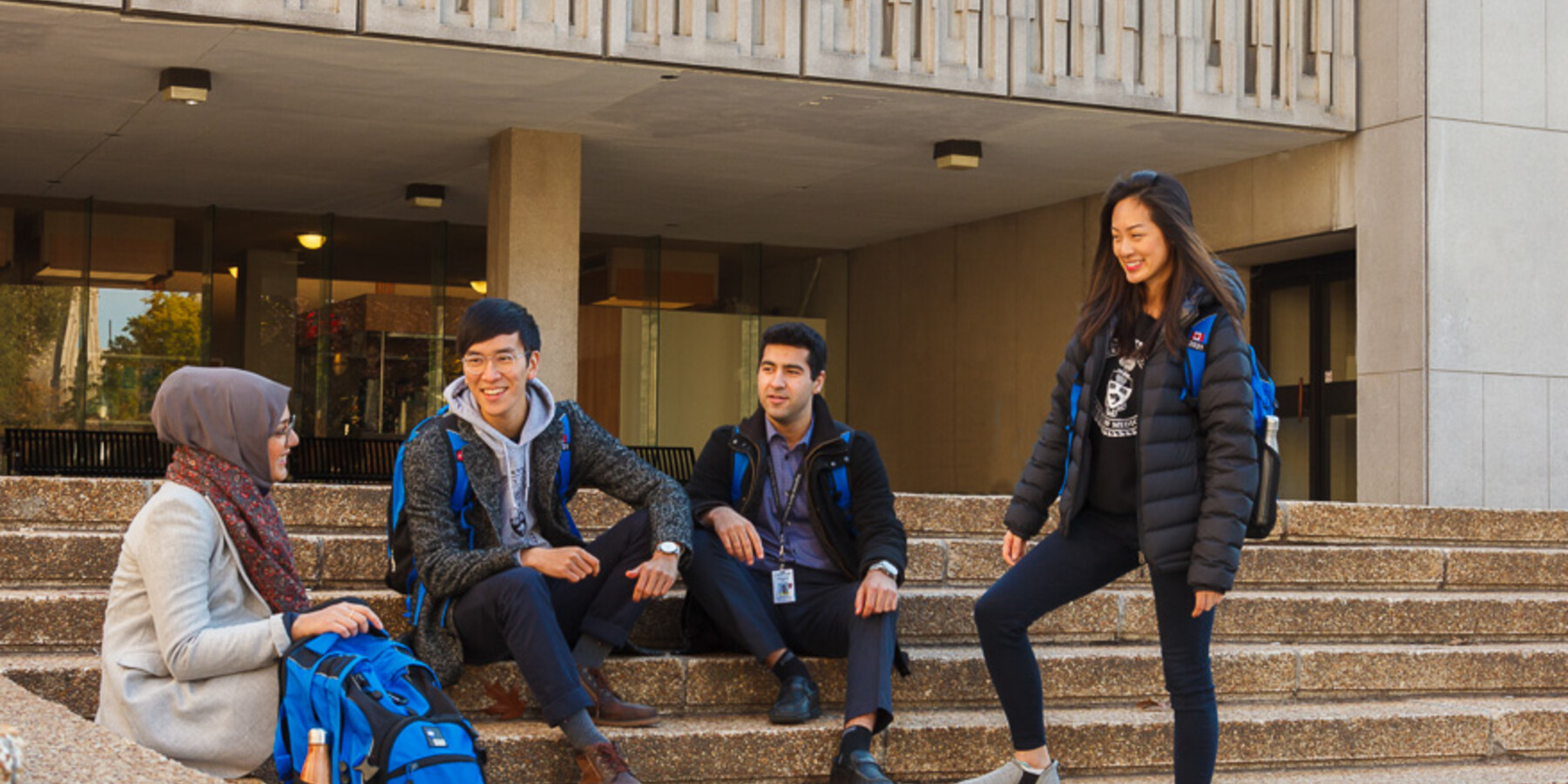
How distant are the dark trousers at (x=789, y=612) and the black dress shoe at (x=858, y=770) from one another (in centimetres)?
26

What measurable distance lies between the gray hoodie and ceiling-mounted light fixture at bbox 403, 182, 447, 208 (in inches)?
332

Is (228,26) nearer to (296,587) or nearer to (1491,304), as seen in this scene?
(296,587)

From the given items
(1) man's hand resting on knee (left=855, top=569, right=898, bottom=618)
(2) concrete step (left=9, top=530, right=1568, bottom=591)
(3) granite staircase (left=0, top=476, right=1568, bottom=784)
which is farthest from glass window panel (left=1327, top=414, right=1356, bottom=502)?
(1) man's hand resting on knee (left=855, top=569, right=898, bottom=618)

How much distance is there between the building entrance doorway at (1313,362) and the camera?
11.6 metres

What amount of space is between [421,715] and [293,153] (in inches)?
351

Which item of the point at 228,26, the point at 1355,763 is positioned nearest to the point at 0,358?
the point at 228,26

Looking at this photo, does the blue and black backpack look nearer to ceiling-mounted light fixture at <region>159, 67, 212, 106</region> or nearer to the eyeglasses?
the eyeglasses

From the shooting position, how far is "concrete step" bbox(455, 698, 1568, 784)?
4766 millimetres

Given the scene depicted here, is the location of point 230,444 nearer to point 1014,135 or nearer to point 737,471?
point 737,471

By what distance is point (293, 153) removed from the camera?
1182cm

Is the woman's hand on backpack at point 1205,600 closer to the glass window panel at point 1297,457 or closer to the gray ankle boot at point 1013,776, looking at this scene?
the gray ankle boot at point 1013,776

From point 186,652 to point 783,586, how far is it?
1.98 m

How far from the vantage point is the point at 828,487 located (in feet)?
17.3

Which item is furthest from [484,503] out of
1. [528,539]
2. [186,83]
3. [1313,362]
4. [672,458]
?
[672,458]
